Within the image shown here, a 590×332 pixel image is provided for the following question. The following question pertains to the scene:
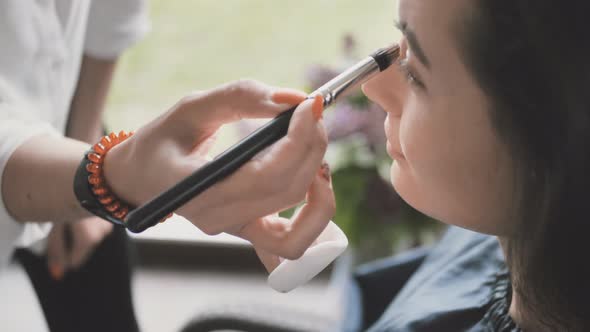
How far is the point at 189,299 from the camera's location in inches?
75.2

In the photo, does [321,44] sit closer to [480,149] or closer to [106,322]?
[106,322]

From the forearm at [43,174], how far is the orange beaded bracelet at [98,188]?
0.13 ft

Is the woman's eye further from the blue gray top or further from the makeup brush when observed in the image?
the blue gray top

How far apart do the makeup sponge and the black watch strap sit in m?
0.15

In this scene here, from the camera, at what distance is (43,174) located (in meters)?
0.65

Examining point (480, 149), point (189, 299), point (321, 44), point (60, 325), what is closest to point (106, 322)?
point (60, 325)

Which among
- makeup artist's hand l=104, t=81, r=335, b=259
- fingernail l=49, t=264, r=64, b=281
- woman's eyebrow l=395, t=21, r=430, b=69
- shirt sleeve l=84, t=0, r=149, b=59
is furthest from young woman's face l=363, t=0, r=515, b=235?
fingernail l=49, t=264, r=64, b=281

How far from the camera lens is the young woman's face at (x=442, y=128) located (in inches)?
22.1

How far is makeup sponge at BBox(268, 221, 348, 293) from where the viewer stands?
1.82 ft

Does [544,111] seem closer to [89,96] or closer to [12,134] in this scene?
[12,134]

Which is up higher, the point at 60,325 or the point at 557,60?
the point at 557,60

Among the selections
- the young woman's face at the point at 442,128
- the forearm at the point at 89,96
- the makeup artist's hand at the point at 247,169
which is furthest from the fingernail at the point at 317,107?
the forearm at the point at 89,96

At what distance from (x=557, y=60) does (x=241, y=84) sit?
9.1 inches

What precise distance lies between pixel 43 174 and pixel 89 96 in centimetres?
29
